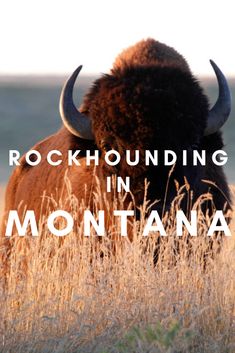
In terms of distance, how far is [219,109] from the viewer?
35.7ft

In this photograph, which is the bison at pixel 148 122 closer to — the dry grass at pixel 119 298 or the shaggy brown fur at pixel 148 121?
the shaggy brown fur at pixel 148 121

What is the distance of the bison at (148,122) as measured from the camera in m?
9.84

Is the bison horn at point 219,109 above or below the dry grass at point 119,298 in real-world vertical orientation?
above

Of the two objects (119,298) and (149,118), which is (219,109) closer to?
(149,118)

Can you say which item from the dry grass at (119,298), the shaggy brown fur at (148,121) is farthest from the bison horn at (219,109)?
the dry grass at (119,298)

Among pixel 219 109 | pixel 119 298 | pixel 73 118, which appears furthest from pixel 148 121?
pixel 119 298

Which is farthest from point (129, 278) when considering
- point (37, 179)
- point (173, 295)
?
point (37, 179)

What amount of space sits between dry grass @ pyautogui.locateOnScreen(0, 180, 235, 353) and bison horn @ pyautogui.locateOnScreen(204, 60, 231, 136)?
3.63 ft

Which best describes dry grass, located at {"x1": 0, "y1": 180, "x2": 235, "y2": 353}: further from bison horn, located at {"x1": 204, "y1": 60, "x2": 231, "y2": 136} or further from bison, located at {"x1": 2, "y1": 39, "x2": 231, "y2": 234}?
bison horn, located at {"x1": 204, "y1": 60, "x2": 231, "y2": 136}

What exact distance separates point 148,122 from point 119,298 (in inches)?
72.0

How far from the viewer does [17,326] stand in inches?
330

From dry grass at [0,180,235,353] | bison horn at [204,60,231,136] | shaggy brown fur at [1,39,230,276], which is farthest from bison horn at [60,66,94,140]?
bison horn at [204,60,231,136]

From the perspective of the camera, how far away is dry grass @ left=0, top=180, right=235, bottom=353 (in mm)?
8172

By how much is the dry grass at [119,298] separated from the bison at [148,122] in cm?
33
